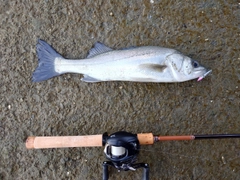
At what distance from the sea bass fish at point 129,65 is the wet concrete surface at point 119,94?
0.41ft

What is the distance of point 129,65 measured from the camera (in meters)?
2.36

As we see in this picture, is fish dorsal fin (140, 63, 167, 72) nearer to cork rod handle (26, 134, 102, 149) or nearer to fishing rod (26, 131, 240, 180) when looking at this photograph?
fishing rod (26, 131, 240, 180)

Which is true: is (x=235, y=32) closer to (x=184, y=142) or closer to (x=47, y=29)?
(x=184, y=142)

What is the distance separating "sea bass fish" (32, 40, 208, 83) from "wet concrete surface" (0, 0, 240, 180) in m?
0.13

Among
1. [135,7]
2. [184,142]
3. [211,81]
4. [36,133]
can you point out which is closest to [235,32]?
[211,81]

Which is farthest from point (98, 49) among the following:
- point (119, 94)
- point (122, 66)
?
point (119, 94)

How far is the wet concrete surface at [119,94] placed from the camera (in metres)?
2.53

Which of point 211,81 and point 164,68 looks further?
point 211,81

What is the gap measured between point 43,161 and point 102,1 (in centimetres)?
164

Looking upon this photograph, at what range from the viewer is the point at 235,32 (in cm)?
256

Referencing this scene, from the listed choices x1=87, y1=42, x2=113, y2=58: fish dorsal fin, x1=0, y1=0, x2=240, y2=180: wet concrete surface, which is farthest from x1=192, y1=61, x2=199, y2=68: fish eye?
x1=87, y1=42, x2=113, y2=58: fish dorsal fin

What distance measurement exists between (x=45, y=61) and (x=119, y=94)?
2.48ft

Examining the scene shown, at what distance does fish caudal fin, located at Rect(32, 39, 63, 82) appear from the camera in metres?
2.46

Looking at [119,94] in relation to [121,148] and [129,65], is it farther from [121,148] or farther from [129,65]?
[121,148]
